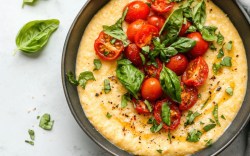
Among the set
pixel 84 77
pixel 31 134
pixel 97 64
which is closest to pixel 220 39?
pixel 97 64

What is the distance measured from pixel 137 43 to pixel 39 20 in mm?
1158

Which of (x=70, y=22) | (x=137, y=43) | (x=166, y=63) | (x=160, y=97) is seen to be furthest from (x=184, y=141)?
(x=70, y=22)

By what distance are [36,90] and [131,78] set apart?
119 centimetres

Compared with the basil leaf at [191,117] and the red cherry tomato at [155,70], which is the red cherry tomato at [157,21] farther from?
the basil leaf at [191,117]

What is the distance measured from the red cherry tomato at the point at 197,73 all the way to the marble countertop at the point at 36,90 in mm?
1241

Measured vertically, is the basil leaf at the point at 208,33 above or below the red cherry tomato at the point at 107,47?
above

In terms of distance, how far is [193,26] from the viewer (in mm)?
4219

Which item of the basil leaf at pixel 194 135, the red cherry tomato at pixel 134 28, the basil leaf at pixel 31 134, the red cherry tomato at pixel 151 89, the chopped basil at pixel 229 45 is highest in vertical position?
the chopped basil at pixel 229 45

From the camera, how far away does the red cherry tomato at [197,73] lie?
4.07 m

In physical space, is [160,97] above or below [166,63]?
below

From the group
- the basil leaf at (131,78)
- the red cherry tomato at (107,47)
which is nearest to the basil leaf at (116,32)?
the red cherry tomato at (107,47)

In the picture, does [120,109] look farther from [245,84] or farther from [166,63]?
[245,84]

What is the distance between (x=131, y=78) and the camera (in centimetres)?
408

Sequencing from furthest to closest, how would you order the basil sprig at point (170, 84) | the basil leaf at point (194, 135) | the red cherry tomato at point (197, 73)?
the basil leaf at point (194, 135), the red cherry tomato at point (197, 73), the basil sprig at point (170, 84)
